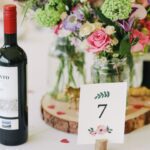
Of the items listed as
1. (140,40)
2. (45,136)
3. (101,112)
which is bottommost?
(45,136)

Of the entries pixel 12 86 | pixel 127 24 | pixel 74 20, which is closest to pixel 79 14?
pixel 74 20

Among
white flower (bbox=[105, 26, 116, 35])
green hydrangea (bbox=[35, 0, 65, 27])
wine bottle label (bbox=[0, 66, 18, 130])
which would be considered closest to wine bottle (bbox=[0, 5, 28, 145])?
wine bottle label (bbox=[0, 66, 18, 130])

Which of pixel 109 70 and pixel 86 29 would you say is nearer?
pixel 86 29

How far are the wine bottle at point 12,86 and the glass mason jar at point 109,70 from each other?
22 cm

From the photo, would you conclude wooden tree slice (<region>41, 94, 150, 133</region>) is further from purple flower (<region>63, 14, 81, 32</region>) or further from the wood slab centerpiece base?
purple flower (<region>63, 14, 81, 32</region>)

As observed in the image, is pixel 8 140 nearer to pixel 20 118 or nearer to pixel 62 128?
pixel 20 118

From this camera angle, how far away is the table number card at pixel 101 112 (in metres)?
0.99

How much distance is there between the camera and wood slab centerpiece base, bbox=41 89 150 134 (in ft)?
3.84

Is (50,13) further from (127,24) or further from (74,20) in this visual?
(127,24)

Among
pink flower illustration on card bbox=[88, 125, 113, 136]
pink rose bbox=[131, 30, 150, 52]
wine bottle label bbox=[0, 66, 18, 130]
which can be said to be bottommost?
pink flower illustration on card bbox=[88, 125, 113, 136]

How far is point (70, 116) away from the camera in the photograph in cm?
118

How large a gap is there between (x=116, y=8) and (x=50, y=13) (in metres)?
0.18

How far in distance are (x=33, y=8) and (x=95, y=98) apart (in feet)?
1.07

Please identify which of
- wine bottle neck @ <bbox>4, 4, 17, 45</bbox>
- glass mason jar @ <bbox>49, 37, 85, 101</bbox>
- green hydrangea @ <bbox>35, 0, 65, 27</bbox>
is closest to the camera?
wine bottle neck @ <bbox>4, 4, 17, 45</bbox>
